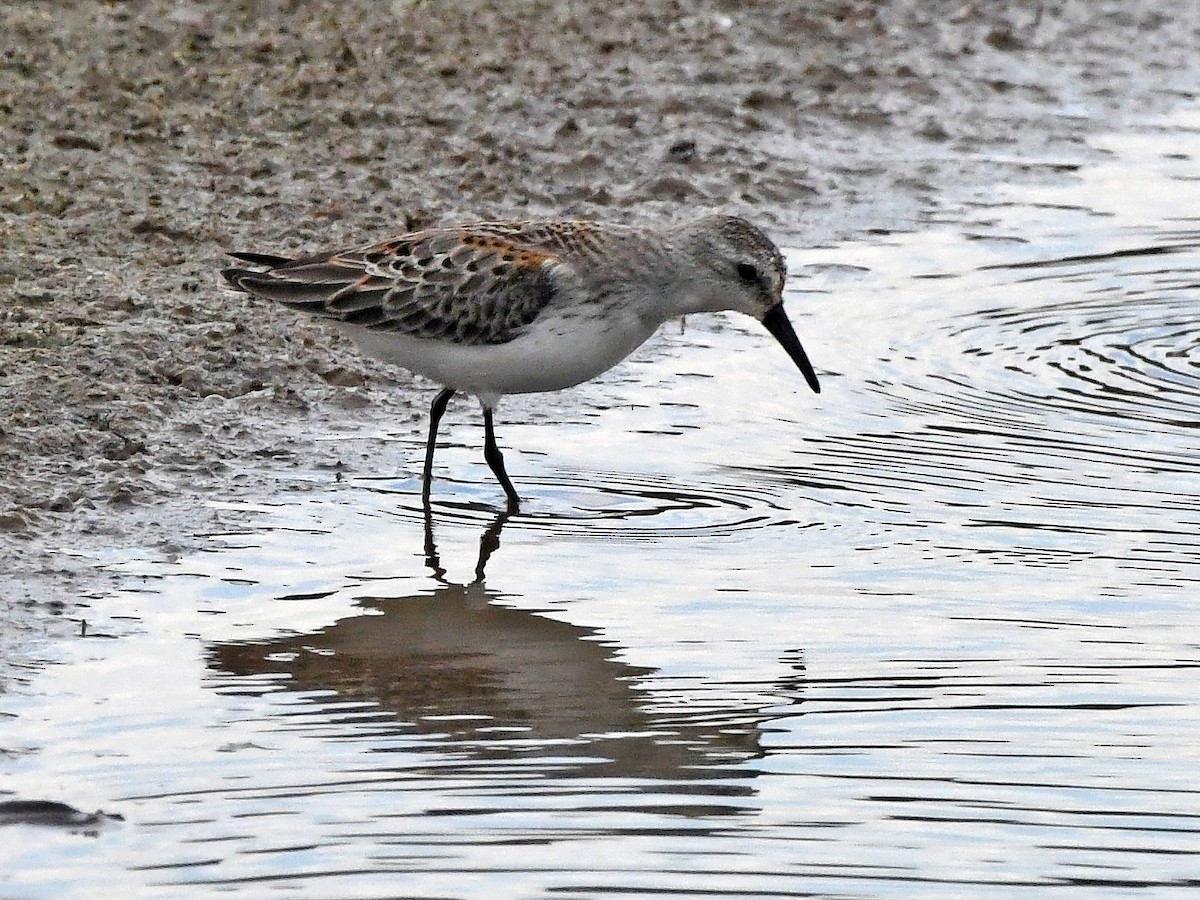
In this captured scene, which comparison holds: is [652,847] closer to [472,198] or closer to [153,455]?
[153,455]

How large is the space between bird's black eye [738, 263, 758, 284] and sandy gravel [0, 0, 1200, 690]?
5.18 feet

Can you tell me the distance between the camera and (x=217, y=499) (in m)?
7.32

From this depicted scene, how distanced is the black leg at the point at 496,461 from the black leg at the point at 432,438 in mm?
184

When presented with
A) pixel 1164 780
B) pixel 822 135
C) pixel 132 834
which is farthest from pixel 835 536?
pixel 822 135

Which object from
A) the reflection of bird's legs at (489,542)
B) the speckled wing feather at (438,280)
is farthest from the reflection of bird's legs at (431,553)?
the speckled wing feather at (438,280)

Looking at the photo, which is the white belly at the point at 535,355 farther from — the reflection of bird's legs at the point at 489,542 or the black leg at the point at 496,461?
the reflection of bird's legs at the point at 489,542

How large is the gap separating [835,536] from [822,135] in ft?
17.9

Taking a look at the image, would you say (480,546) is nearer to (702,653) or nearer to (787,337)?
(702,653)

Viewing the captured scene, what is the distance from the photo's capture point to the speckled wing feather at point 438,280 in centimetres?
748

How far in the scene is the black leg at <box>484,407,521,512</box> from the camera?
24.6 ft

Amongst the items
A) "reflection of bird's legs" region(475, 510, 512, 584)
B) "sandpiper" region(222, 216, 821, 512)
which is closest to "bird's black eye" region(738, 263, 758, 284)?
"sandpiper" region(222, 216, 821, 512)

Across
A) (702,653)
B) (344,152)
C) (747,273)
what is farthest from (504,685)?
(344,152)

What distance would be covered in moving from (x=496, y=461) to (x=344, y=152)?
3.75 m

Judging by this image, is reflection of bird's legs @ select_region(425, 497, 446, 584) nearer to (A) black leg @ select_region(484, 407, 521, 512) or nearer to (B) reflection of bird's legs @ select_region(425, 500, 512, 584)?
(B) reflection of bird's legs @ select_region(425, 500, 512, 584)
